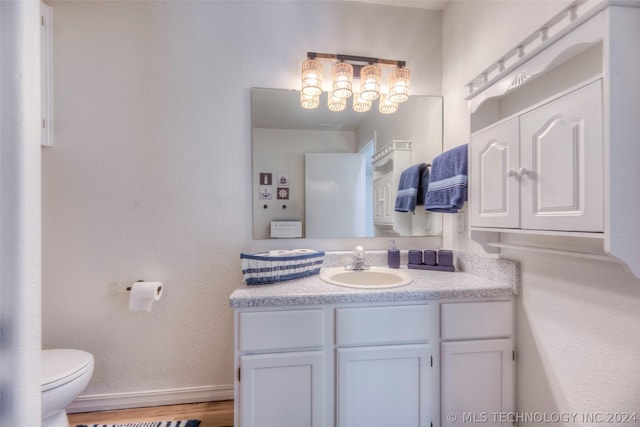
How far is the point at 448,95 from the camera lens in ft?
5.69

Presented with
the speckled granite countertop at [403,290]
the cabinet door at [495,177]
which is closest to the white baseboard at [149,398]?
the speckled granite countertop at [403,290]

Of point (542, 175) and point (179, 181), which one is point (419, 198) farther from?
point (179, 181)

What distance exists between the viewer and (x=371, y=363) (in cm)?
115

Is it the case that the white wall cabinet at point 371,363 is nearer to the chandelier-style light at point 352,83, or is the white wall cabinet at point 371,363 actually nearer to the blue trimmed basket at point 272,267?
the blue trimmed basket at point 272,267

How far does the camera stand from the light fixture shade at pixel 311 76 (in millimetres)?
1578

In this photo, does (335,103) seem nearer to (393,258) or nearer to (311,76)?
(311,76)

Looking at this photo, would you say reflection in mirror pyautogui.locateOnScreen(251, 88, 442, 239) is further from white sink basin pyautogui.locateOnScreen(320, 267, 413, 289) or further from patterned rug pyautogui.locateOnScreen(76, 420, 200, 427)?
patterned rug pyautogui.locateOnScreen(76, 420, 200, 427)

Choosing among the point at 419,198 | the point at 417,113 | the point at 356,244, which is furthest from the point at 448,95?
the point at 356,244

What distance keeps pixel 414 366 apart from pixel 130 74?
2153mm

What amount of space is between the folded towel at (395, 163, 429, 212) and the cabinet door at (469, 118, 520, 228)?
1.33 ft

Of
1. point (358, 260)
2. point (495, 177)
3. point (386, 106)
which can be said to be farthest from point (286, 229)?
point (495, 177)

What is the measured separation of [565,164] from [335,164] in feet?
3.60

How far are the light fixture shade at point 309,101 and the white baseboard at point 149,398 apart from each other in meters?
1.76

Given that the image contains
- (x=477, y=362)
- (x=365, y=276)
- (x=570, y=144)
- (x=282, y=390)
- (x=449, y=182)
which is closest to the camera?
(x=570, y=144)
